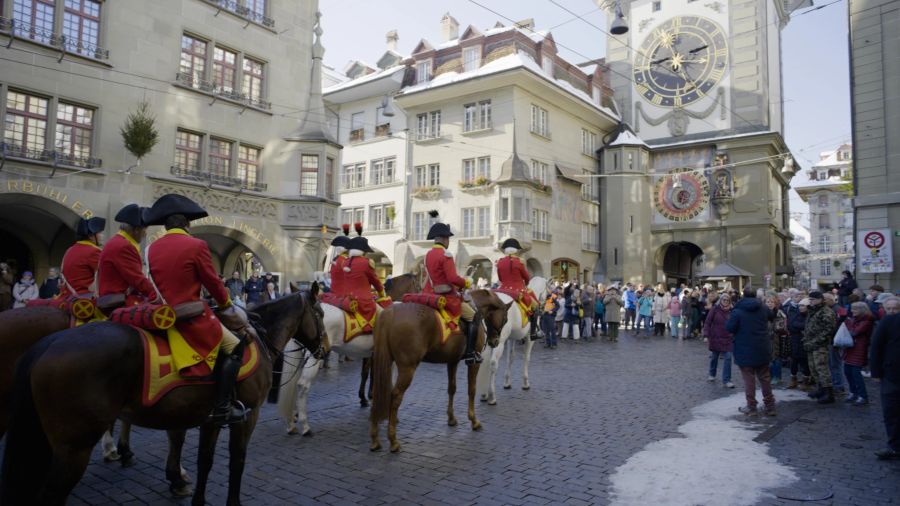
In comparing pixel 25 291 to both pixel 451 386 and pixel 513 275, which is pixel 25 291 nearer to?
pixel 513 275

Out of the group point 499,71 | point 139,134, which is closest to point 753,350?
point 139,134

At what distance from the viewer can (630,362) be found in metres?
16.2

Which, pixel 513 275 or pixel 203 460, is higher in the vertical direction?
pixel 513 275

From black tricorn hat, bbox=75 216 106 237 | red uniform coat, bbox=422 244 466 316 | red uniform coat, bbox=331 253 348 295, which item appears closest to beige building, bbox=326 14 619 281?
red uniform coat, bbox=331 253 348 295

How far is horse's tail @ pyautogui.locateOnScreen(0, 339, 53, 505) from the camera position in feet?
12.6

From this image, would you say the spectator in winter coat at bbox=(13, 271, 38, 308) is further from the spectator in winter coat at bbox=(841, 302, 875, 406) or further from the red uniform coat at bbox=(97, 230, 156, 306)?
the spectator in winter coat at bbox=(841, 302, 875, 406)

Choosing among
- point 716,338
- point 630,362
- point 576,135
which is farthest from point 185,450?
point 576,135

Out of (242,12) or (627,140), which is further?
(627,140)

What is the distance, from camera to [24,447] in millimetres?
3893

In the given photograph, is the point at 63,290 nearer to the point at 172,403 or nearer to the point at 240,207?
the point at 172,403

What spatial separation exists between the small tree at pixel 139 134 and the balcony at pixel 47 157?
112 centimetres

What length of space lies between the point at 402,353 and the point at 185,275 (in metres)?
3.43

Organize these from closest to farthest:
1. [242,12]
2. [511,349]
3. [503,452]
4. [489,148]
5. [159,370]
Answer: [159,370] → [503,452] → [511,349] → [242,12] → [489,148]

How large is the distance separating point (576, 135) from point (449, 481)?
36.0 m
